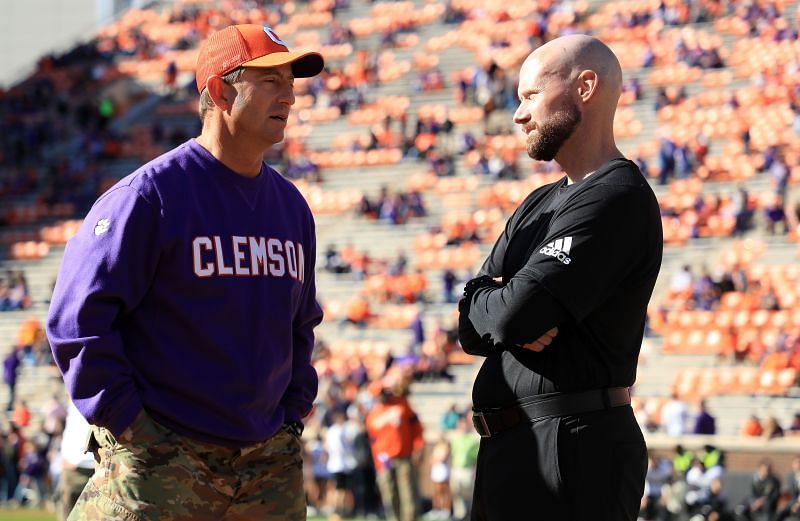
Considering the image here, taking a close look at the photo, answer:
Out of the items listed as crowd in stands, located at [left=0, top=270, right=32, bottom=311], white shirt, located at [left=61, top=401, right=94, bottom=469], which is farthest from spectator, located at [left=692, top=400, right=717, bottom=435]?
crowd in stands, located at [left=0, top=270, right=32, bottom=311]

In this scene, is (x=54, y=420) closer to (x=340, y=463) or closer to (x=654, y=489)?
(x=340, y=463)

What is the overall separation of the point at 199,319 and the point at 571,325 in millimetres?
1065

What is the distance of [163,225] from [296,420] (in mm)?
771

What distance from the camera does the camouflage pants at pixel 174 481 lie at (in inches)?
146

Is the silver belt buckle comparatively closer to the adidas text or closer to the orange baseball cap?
the adidas text

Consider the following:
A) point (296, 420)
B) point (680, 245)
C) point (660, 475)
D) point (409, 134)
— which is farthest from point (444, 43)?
point (296, 420)

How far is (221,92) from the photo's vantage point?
4.01 m

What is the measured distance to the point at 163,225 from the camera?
382 cm

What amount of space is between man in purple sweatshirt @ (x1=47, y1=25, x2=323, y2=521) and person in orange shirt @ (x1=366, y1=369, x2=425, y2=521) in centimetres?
922

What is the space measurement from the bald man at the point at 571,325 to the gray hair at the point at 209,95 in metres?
0.85

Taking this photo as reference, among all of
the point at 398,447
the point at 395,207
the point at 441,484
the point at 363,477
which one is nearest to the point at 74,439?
the point at 398,447

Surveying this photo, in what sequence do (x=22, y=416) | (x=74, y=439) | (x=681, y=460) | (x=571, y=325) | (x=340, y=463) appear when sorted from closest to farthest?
(x=571, y=325) → (x=74, y=439) → (x=681, y=460) → (x=340, y=463) → (x=22, y=416)

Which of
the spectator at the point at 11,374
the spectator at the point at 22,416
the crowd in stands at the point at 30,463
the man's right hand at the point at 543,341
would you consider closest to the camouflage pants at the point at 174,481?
the man's right hand at the point at 543,341

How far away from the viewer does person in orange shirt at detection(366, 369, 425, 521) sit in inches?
522
